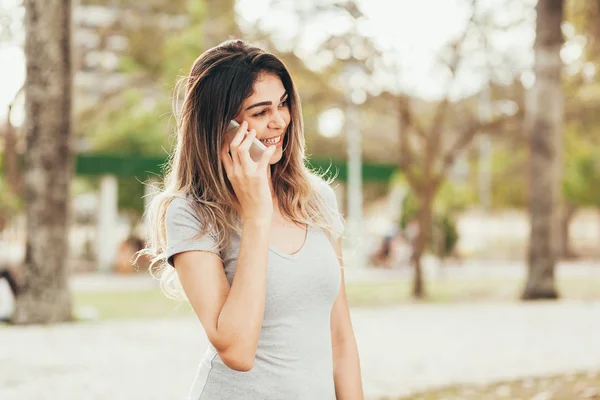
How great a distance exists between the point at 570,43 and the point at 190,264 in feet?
72.8

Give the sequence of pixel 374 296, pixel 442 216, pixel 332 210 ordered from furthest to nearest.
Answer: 1. pixel 442 216
2. pixel 374 296
3. pixel 332 210

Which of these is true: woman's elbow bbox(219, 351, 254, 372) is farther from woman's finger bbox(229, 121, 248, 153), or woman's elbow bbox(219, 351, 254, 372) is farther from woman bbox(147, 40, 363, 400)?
woman's finger bbox(229, 121, 248, 153)

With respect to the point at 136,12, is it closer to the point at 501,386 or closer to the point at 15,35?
the point at 15,35

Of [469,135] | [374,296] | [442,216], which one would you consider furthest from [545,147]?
[442,216]

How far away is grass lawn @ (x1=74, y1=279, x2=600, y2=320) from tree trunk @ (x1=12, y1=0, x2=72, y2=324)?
142 cm

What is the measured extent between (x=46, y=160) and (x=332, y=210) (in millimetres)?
9109

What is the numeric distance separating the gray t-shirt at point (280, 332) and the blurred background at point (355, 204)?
0.82m

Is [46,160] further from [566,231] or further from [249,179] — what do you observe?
[566,231]

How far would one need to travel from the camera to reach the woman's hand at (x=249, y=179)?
Result: 2.24 metres

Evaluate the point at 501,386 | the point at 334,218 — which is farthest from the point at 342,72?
the point at 334,218

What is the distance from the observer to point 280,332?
2271 mm

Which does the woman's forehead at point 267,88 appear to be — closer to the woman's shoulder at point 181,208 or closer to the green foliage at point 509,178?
the woman's shoulder at point 181,208

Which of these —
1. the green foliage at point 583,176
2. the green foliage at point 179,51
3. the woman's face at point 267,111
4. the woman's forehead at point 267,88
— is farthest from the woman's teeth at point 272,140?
the green foliage at point 583,176

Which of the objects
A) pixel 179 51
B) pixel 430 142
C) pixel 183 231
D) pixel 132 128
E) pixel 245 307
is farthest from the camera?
pixel 132 128
